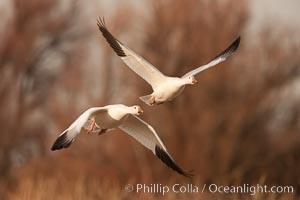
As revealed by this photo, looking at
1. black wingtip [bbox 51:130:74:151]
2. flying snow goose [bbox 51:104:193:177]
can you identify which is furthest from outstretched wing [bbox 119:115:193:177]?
black wingtip [bbox 51:130:74:151]

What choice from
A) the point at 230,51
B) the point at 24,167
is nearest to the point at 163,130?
the point at 24,167

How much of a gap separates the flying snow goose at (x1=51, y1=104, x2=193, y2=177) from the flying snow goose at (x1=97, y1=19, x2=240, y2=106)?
0.91ft

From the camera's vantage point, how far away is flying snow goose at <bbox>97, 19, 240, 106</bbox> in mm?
7289

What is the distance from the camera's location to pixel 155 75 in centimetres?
757

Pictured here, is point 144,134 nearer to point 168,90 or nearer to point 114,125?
point 168,90

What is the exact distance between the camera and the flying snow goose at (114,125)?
6160mm

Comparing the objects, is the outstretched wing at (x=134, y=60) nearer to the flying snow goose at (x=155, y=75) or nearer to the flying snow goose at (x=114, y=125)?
the flying snow goose at (x=155, y=75)

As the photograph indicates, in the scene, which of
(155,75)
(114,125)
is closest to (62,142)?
(114,125)

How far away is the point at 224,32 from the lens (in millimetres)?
14141

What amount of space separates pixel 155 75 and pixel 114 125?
0.79m

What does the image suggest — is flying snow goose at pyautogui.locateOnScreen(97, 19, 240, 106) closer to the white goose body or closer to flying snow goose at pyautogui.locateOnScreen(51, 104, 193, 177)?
the white goose body

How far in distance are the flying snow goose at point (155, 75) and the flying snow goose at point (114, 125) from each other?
0.28m

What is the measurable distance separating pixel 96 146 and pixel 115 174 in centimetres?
91

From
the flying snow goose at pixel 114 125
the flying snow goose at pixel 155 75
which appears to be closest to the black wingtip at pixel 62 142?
the flying snow goose at pixel 114 125
